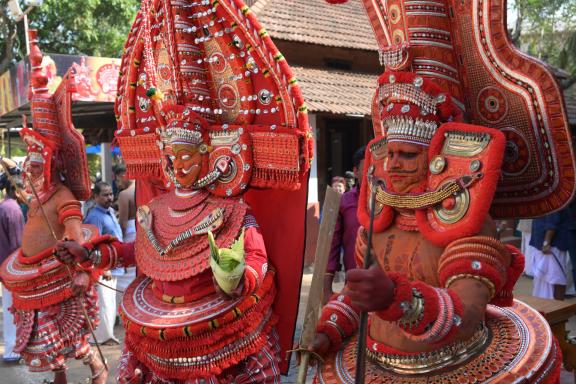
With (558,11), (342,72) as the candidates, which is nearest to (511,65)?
(342,72)

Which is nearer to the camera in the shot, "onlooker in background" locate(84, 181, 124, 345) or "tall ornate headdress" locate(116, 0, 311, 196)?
"tall ornate headdress" locate(116, 0, 311, 196)

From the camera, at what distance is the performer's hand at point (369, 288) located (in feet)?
5.22

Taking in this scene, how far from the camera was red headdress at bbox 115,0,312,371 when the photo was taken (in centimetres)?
307

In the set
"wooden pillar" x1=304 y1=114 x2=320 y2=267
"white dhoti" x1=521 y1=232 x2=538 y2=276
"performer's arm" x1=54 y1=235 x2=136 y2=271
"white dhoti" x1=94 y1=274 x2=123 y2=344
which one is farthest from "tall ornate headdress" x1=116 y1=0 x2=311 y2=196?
"white dhoti" x1=521 y1=232 x2=538 y2=276

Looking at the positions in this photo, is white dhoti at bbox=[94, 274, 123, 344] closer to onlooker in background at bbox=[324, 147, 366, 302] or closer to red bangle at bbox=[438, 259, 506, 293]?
onlooker in background at bbox=[324, 147, 366, 302]

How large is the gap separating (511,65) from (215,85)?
65.6 inches

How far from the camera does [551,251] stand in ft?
20.8

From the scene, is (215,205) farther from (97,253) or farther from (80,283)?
(80,283)

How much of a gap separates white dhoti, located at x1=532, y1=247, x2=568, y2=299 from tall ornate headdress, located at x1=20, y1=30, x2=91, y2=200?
4.69 meters

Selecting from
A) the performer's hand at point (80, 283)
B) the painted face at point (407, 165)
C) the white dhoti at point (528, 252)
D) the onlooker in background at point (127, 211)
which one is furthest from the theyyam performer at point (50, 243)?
the white dhoti at point (528, 252)

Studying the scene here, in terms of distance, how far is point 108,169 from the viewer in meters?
14.4

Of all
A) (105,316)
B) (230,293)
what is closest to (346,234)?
(230,293)

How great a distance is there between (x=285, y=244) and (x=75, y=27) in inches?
673

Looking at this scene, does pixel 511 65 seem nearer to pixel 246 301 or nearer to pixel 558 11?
pixel 246 301
